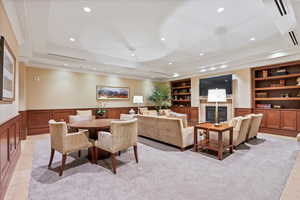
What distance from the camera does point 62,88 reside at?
235 inches

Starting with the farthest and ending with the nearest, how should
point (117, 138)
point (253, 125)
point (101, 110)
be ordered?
point (101, 110) → point (253, 125) → point (117, 138)

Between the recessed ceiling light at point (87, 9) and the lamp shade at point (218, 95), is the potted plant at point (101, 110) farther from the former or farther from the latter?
the lamp shade at point (218, 95)

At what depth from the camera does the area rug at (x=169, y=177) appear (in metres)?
1.94

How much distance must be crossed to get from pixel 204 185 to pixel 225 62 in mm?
4983

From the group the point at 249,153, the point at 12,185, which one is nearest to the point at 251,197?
the point at 249,153

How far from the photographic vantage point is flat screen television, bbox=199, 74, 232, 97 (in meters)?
6.23

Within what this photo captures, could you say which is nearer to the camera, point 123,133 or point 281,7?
point 281,7

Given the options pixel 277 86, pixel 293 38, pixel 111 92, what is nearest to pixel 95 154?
pixel 111 92

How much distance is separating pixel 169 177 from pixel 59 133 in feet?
6.34

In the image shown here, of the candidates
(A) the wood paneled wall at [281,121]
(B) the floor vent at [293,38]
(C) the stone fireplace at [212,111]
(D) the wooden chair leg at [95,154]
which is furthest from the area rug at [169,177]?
(C) the stone fireplace at [212,111]

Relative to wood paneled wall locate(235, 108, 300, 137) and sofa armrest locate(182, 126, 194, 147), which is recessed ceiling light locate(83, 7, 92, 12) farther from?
wood paneled wall locate(235, 108, 300, 137)

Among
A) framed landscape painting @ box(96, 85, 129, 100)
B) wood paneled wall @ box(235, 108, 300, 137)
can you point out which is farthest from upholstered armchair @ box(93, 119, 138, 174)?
wood paneled wall @ box(235, 108, 300, 137)

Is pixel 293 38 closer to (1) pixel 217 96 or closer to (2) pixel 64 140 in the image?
(1) pixel 217 96

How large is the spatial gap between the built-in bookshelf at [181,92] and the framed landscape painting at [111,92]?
302cm
